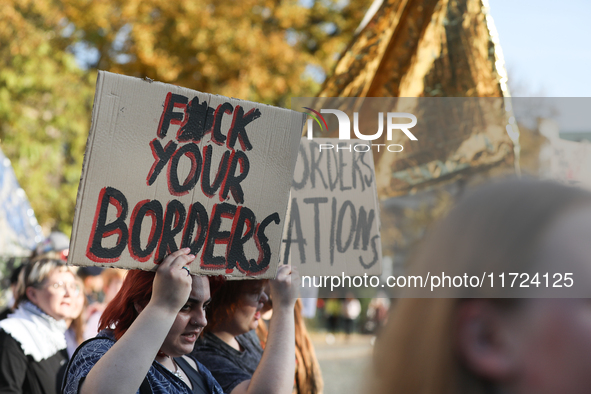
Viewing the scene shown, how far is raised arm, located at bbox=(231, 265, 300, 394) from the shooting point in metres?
1.78

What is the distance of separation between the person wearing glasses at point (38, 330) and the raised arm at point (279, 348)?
133cm

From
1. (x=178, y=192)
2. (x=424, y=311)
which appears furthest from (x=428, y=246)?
(x=178, y=192)

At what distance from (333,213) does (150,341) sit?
1.02 m

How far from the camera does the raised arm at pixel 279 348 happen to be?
5.85 feet

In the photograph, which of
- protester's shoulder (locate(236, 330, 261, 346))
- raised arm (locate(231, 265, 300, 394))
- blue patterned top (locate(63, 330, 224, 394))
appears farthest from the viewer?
protester's shoulder (locate(236, 330, 261, 346))

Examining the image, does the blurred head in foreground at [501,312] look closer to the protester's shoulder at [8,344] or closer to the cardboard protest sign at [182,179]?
the cardboard protest sign at [182,179]

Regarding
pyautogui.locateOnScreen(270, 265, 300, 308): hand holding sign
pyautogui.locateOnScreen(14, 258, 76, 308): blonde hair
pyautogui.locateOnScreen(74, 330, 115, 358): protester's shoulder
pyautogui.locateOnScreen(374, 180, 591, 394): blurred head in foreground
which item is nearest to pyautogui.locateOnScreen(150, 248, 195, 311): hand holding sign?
pyautogui.locateOnScreen(74, 330, 115, 358): protester's shoulder

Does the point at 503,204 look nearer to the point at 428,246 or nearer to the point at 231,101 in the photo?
the point at 428,246

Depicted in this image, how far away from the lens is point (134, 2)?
28.2 ft

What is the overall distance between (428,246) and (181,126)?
1.01 m

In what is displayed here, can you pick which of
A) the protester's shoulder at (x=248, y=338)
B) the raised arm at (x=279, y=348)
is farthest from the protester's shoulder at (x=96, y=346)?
the protester's shoulder at (x=248, y=338)

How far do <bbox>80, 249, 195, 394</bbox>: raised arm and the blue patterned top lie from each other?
0.22 feet

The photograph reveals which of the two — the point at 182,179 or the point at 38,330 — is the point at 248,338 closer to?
the point at 182,179

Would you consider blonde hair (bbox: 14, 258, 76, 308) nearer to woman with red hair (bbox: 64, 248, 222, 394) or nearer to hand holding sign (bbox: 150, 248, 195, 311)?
woman with red hair (bbox: 64, 248, 222, 394)
